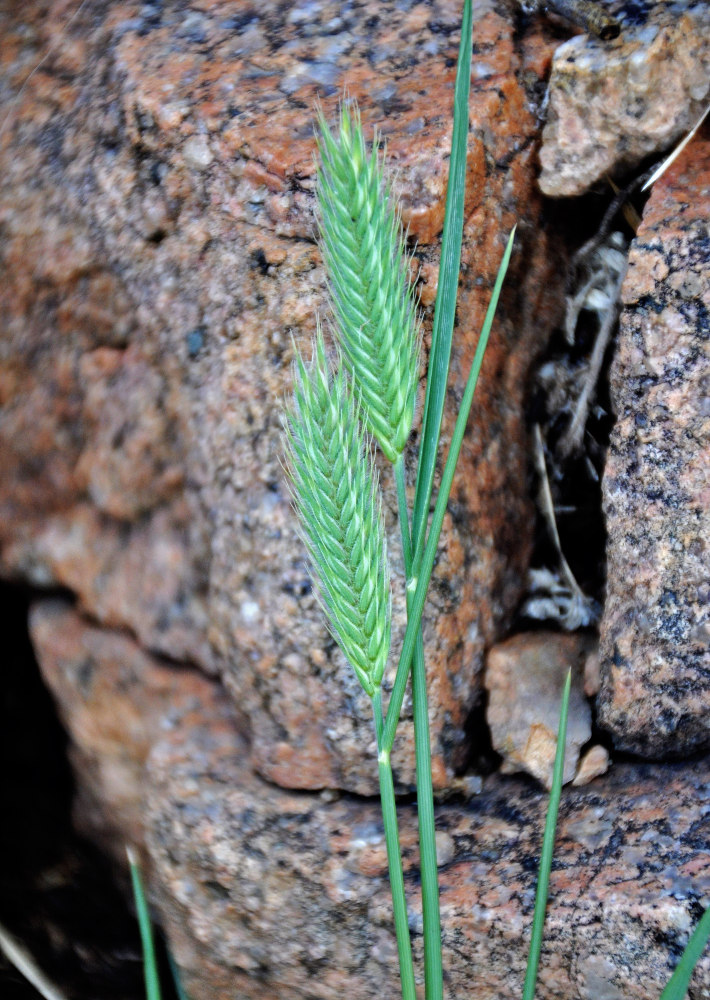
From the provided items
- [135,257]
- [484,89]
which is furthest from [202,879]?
[484,89]

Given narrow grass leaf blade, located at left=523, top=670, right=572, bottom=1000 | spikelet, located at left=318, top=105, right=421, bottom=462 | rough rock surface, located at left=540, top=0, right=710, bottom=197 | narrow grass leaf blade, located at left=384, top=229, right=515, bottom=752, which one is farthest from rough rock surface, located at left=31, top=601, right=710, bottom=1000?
rough rock surface, located at left=540, top=0, right=710, bottom=197

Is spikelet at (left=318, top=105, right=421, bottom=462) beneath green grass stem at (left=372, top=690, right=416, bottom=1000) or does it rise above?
above

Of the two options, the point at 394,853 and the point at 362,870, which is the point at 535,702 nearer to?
the point at 362,870

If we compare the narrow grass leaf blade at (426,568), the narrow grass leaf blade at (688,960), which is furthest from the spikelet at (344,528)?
the narrow grass leaf blade at (688,960)

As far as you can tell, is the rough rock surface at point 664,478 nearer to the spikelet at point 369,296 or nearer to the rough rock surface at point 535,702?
the rough rock surface at point 535,702

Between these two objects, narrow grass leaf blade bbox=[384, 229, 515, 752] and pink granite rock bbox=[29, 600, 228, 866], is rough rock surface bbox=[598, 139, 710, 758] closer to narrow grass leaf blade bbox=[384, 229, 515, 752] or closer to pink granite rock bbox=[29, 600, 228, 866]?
narrow grass leaf blade bbox=[384, 229, 515, 752]

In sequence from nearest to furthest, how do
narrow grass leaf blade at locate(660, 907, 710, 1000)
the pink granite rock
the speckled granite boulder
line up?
narrow grass leaf blade at locate(660, 907, 710, 1000), the speckled granite boulder, the pink granite rock
